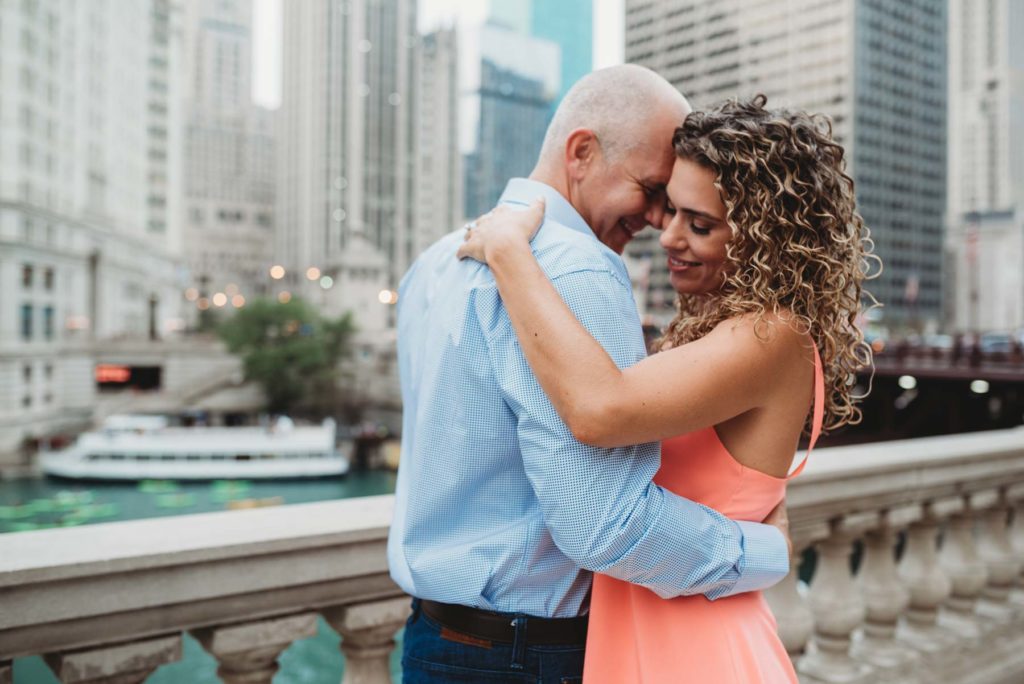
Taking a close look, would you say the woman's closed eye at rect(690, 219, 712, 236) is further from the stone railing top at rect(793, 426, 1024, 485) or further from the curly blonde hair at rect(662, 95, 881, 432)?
the stone railing top at rect(793, 426, 1024, 485)

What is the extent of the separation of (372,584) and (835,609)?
211 cm

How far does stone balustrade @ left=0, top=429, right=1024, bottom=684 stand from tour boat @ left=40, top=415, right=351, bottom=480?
138 feet

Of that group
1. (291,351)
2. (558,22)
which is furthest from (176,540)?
(558,22)

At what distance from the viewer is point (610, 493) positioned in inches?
66.2

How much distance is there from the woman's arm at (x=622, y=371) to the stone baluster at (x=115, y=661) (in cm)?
133

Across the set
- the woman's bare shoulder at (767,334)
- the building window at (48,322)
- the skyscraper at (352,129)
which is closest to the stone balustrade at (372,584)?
the woman's bare shoulder at (767,334)

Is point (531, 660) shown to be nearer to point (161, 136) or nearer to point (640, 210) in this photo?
point (640, 210)

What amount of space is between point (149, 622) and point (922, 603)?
3.47 m

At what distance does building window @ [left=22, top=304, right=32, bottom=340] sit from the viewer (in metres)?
47.3

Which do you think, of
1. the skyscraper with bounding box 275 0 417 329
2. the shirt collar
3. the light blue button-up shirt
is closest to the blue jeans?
the light blue button-up shirt

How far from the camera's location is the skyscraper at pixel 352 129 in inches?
4584

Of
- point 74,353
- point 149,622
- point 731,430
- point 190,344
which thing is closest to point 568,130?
point 731,430

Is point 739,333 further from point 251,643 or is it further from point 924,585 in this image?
point 924,585

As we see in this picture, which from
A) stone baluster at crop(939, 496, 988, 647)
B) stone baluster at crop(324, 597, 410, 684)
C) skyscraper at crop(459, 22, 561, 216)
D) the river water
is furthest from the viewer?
skyscraper at crop(459, 22, 561, 216)
